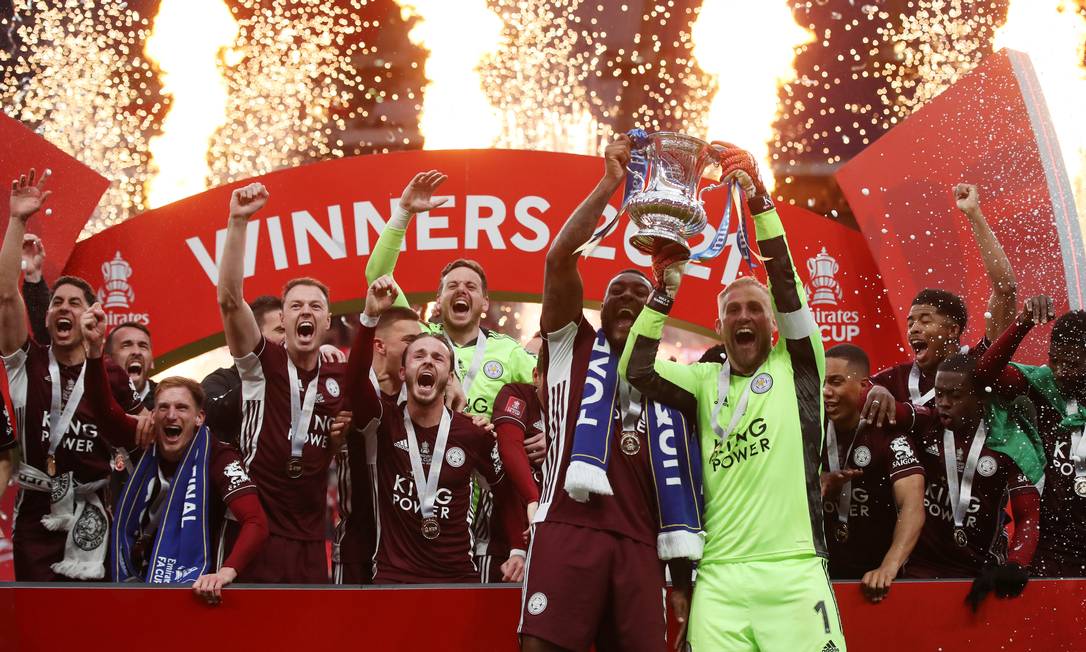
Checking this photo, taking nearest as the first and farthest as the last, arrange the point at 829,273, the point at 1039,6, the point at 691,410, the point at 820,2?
the point at 691,410 < the point at 829,273 < the point at 1039,6 < the point at 820,2

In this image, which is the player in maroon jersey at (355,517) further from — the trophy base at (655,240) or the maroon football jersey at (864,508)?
the maroon football jersey at (864,508)

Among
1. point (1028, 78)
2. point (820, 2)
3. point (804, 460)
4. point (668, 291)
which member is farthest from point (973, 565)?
point (820, 2)

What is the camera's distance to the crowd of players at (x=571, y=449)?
303 cm

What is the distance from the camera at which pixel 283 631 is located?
3291 mm

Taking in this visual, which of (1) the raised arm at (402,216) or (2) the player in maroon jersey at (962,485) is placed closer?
(2) the player in maroon jersey at (962,485)

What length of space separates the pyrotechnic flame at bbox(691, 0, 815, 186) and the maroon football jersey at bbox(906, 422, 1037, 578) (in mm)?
4146

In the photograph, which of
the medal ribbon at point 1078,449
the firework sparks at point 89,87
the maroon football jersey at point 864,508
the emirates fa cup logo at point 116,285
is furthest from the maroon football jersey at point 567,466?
the firework sparks at point 89,87

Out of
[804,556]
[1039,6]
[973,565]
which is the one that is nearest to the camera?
[804,556]

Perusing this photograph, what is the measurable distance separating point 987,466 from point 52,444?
3.42 meters

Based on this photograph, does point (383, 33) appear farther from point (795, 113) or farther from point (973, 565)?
point (973, 565)

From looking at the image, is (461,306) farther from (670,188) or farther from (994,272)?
(994,272)

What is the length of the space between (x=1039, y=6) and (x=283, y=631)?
638cm

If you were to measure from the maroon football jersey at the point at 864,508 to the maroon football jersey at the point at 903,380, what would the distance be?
60 centimetres

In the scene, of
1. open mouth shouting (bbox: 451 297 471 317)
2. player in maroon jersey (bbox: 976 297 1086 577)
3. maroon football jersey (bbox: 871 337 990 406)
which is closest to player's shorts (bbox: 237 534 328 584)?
open mouth shouting (bbox: 451 297 471 317)
